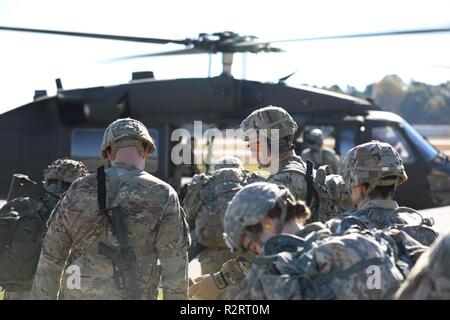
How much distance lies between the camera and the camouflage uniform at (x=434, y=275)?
1.99 m

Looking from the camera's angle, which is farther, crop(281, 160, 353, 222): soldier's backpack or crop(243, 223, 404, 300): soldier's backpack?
crop(281, 160, 353, 222): soldier's backpack

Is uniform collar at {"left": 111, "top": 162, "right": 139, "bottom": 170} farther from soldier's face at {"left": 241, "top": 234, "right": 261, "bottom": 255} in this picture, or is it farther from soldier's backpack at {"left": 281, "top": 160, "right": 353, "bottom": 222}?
soldier's face at {"left": 241, "top": 234, "right": 261, "bottom": 255}

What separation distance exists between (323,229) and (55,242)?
1.49m

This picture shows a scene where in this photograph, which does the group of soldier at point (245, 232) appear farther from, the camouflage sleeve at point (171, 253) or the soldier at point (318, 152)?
the soldier at point (318, 152)

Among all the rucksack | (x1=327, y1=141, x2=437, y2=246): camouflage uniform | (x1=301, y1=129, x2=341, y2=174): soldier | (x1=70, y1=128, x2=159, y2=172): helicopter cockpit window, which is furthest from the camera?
(x1=70, y1=128, x2=159, y2=172): helicopter cockpit window

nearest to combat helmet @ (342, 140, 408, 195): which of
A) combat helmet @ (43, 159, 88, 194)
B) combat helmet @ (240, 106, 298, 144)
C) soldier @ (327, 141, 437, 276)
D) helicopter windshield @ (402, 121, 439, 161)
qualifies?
soldier @ (327, 141, 437, 276)

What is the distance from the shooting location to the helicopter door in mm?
10547

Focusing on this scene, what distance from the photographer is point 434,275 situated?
6.59 ft

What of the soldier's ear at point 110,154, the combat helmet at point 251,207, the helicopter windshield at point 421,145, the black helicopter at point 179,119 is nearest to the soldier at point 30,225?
the soldier's ear at point 110,154

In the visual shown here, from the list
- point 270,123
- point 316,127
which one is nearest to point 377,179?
point 270,123

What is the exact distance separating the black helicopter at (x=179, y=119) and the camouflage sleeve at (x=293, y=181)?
6279mm

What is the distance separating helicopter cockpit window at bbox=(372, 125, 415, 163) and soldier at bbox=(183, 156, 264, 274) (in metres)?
6.08

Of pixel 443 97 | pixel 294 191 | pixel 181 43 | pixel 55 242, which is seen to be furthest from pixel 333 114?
pixel 443 97
